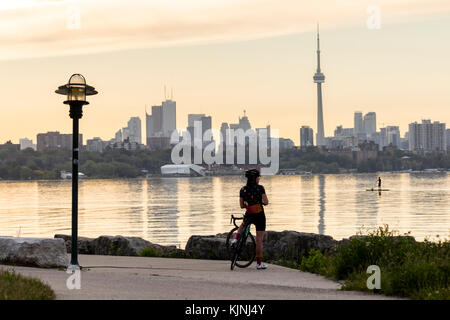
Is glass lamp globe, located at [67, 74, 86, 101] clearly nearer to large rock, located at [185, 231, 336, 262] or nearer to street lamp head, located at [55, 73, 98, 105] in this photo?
street lamp head, located at [55, 73, 98, 105]

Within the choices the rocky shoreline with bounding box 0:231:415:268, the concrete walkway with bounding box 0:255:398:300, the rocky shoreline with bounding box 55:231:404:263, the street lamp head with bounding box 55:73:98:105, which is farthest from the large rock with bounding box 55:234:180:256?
the street lamp head with bounding box 55:73:98:105

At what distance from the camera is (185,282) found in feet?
42.9

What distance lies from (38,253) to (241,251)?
4264 millimetres

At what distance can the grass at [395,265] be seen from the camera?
11930 millimetres

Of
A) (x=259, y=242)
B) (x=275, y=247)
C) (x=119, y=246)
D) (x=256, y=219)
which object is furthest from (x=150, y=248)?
(x=256, y=219)

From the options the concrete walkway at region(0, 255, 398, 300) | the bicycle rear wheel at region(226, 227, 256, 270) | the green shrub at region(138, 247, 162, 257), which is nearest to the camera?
→ the concrete walkway at region(0, 255, 398, 300)

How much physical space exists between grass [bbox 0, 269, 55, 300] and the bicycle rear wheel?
217 inches

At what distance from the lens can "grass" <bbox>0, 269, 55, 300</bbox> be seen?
1004cm

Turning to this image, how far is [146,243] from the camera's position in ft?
68.3

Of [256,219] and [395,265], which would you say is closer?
[395,265]

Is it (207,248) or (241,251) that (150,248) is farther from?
(241,251)
